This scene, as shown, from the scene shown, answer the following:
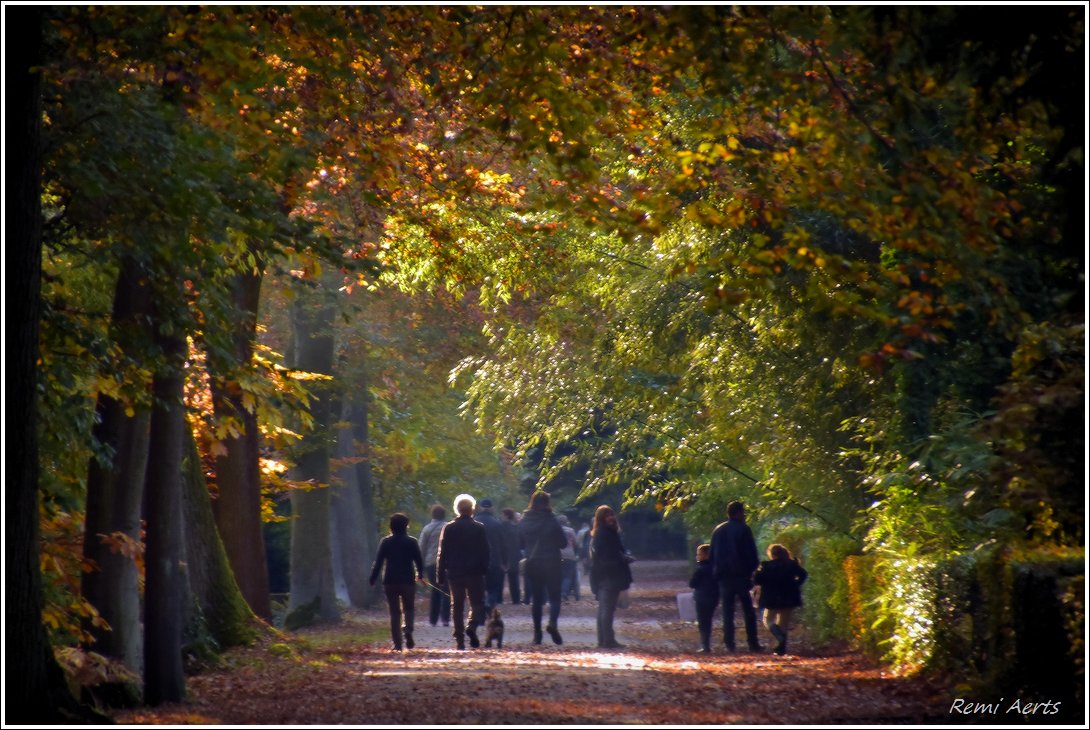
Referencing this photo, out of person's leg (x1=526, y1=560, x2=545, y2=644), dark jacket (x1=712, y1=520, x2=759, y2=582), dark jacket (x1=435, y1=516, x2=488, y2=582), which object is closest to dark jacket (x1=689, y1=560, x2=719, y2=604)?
dark jacket (x1=712, y1=520, x2=759, y2=582)

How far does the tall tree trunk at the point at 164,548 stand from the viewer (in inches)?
475

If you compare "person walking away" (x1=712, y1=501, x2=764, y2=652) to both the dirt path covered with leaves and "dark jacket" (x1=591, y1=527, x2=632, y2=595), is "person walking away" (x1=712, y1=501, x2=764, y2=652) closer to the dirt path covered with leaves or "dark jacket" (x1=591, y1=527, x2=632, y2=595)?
the dirt path covered with leaves

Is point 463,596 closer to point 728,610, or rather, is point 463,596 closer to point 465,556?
point 465,556

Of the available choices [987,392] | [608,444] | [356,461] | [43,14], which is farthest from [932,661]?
[356,461]

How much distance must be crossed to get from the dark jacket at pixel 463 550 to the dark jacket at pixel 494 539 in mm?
4091

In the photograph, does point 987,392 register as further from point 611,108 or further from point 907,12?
point 907,12

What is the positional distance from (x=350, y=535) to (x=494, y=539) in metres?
8.14

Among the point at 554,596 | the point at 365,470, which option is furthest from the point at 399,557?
the point at 365,470

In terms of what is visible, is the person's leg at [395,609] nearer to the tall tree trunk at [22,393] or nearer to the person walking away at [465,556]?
the person walking away at [465,556]

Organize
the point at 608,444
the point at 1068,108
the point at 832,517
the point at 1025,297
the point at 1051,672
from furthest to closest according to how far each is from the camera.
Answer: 1. the point at 608,444
2. the point at 832,517
3. the point at 1025,297
4. the point at 1051,672
5. the point at 1068,108

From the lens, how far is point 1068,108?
8695 mm

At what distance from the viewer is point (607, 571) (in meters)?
18.8

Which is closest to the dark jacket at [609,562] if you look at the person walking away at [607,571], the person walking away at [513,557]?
the person walking away at [607,571]

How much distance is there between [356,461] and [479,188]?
13.7m
